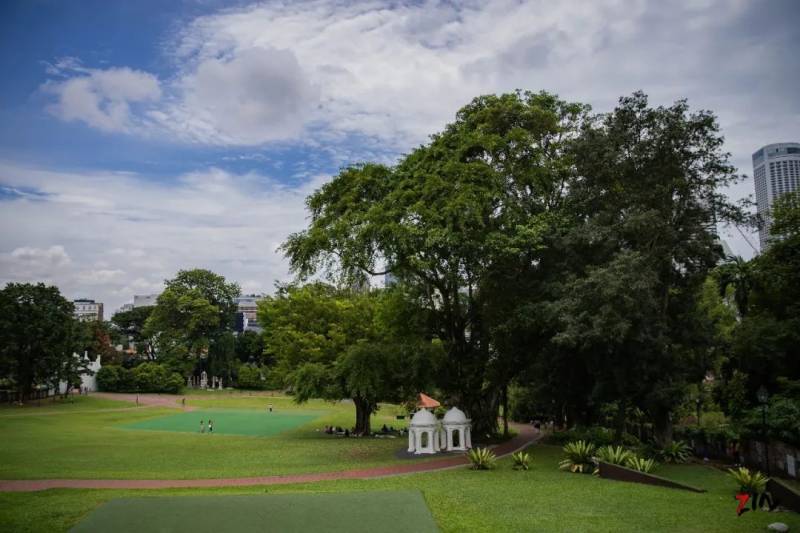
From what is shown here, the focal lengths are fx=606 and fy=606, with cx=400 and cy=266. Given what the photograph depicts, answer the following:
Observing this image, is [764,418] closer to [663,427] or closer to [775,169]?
[663,427]

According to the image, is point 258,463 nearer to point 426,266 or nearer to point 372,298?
point 426,266

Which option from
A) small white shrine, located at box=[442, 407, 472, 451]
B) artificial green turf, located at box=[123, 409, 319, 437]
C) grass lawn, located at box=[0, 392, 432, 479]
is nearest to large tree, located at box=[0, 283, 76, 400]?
grass lawn, located at box=[0, 392, 432, 479]

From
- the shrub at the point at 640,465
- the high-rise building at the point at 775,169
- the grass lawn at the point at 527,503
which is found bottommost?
the grass lawn at the point at 527,503

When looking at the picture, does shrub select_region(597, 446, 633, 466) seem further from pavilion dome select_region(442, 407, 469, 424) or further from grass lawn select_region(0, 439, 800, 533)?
pavilion dome select_region(442, 407, 469, 424)

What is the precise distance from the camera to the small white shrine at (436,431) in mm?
28719

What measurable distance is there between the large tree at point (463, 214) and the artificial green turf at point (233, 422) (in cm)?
1736

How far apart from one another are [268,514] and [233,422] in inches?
1461

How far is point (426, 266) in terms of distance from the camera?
86.3 ft

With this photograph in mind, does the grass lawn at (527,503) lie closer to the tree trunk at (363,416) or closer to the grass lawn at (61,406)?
the tree trunk at (363,416)

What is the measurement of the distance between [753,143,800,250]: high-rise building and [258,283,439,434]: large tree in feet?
79.1

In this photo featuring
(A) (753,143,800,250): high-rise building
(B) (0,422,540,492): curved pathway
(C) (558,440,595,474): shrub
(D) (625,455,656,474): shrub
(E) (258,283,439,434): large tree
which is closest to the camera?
(B) (0,422,540,492): curved pathway

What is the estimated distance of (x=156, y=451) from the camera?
30172 millimetres

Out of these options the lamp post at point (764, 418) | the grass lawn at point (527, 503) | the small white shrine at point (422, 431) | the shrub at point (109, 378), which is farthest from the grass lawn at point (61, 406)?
the lamp post at point (764, 418)

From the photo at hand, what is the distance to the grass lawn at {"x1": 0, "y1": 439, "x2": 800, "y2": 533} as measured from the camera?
14.0m
